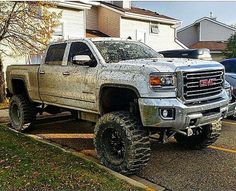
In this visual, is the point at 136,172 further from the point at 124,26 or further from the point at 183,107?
the point at 124,26

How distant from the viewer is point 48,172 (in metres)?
4.94

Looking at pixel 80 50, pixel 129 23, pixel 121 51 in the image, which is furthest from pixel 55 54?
pixel 129 23

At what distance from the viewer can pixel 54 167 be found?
5.17 meters

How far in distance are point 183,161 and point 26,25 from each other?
8.61 meters

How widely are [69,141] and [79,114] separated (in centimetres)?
100

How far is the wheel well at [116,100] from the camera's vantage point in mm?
5449

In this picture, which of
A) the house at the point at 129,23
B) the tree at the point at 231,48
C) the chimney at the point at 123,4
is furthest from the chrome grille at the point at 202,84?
the tree at the point at 231,48

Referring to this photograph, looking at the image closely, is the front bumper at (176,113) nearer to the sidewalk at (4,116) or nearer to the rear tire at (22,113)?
the rear tire at (22,113)

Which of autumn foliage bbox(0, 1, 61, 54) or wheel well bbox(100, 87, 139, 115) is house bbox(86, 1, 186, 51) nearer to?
autumn foliage bbox(0, 1, 61, 54)

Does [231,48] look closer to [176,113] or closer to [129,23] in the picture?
[129,23]

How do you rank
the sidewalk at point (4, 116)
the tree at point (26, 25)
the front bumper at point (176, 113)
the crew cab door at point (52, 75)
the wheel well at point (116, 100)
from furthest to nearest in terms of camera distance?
the tree at point (26, 25), the sidewalk at point (4, 116), the crew cab door at point (52, 75), the wheel well at point (116, 100), the front bumper at point (176, 113)

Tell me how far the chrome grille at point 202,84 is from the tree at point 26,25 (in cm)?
824

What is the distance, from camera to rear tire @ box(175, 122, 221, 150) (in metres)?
6.25

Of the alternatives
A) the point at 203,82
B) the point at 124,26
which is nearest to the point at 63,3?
the point at 124,26
